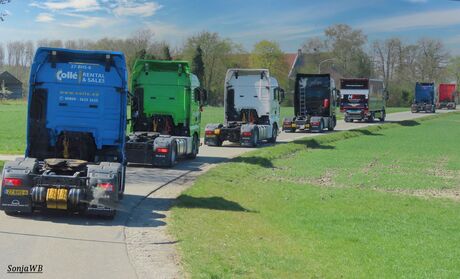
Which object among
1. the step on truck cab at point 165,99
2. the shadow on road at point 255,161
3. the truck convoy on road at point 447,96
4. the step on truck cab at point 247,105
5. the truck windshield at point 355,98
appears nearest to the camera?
the step on truck cab at point 165,99

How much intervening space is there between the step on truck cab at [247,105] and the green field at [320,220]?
510 cm

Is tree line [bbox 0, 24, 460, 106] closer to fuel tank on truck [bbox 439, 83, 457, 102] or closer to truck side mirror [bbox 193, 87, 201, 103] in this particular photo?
fuel tank on truck [bbox 439, 83, 457, 102]

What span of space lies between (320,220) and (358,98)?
43983 mm

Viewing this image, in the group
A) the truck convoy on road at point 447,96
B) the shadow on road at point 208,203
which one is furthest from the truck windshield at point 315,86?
the truck convoy on road at point 447,96

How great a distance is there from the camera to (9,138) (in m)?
31.0

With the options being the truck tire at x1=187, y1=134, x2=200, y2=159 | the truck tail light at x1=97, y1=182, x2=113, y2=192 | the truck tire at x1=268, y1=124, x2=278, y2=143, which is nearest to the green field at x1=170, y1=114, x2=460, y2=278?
the truck tail light at x1=97, y1=182, x2=113, y2=192

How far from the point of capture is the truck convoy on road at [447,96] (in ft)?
325

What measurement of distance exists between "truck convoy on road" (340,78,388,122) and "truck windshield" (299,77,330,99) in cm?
1342

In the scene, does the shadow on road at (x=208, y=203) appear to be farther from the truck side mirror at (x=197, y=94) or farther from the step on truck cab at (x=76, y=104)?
the truck side mirror at (x=197, y=94)

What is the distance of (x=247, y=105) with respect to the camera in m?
29.6

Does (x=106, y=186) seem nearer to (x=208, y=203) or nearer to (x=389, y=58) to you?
(x=208, y=203)

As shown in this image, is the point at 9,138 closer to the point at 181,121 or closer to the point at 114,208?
the point at 181,121

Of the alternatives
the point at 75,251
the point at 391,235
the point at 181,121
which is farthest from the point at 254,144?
the point at 75,251

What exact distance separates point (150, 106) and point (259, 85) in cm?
952
